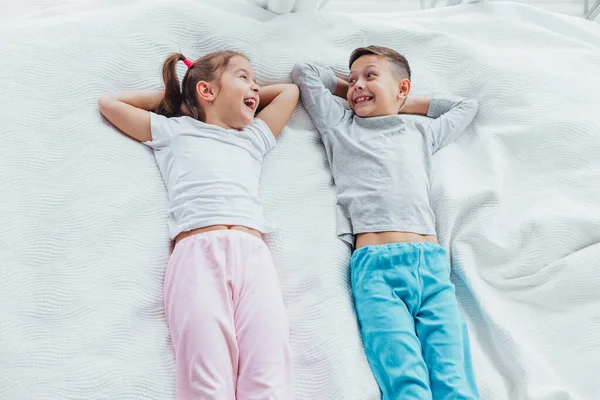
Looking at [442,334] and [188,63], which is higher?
[188,63]

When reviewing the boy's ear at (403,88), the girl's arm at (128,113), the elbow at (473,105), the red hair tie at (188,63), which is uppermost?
the red hair tie at (188,63)

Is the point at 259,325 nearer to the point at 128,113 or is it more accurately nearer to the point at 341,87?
the point at 128,113

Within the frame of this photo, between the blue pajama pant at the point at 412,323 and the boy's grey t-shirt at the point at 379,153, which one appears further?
the boy's grey t-shirt at the point at 379,153

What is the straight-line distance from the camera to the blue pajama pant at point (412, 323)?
1294 millimetres

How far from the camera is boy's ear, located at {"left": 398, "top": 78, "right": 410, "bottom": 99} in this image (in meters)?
1.72

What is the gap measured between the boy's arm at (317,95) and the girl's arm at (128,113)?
416mm

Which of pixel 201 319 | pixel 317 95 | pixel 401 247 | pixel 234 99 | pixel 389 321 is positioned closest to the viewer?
pixel 201 319

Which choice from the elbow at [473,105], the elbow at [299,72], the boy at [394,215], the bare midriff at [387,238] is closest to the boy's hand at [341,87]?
the boy at [394,215]

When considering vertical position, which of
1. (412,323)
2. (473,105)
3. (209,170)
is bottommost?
(412,323)

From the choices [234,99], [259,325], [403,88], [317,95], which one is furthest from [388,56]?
[259,325]

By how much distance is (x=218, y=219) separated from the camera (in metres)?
1.41

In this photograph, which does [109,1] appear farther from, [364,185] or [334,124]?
[364,185]

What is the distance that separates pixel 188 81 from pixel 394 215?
2.03 ft

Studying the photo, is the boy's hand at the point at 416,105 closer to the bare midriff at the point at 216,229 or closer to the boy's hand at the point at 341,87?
the boy's hand at the point at 341,87
